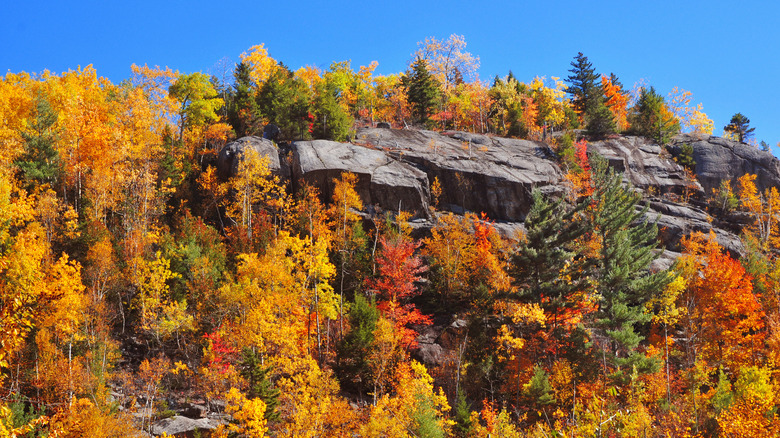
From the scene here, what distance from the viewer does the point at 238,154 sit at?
47688 millimetres

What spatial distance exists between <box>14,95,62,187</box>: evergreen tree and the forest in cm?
19

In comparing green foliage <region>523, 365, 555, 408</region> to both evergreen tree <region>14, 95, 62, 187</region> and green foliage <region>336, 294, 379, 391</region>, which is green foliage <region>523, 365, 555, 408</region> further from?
evergreen tree <region>14, 95, 62, 187</region>

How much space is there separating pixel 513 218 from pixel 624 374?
23216mm

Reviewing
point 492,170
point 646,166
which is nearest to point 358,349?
point 492,170

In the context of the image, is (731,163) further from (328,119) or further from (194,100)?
(194,100)

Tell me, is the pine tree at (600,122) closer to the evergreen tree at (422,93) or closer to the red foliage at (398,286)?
the evergreen tree at (422,93)

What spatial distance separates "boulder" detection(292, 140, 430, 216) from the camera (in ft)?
157

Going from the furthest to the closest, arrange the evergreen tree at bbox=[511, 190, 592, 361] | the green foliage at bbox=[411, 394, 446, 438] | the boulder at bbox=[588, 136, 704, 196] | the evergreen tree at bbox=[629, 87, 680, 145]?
the evergreen tree at bbox=[629, 87, 680, 145], the boulder at bbox=[588, 136, 704, 196], the evergreen tree at bbox=[511, 190, 592, 361], the green foliage at bbox=[411, 394, 446, 438]

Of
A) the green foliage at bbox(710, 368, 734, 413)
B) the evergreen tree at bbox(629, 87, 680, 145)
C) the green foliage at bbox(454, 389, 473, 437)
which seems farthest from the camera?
the evergreen tree at bbox(629, 87, 680, 145)

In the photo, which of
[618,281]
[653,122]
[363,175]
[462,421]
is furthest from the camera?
[653,122]

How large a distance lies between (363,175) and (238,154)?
39.0 ft

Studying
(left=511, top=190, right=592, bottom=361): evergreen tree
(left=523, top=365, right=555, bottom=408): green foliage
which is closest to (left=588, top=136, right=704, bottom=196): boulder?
(left=511, top=190, right=592, bottom=361): evergreen tree

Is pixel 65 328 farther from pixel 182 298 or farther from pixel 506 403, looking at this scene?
pixel 506 403

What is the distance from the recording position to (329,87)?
55.1 m
